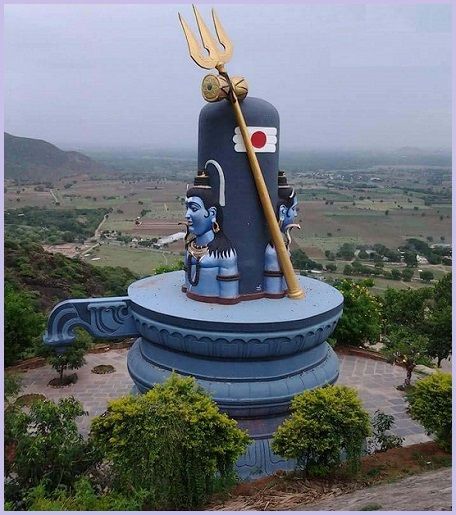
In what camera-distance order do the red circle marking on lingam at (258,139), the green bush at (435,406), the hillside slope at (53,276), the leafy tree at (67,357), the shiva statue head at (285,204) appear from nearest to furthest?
the green bush at (435,406)
the red circle marking on lingam at (258,139)
the shiva statue head at (285,204)
the leafy tree at (67,357)
the hillside slope at (53,276)

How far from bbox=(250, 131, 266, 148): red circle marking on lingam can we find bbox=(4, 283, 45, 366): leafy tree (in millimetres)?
7782

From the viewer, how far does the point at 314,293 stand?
35.0ft

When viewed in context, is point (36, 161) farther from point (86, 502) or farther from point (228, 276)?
point (86, 502)

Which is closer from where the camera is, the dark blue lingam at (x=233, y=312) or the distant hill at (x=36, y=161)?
the dark blue lingam at (x=233, y=312)

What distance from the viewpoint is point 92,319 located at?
33.5 feet

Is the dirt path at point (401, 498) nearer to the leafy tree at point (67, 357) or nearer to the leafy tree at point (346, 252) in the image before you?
the leafy tree at point (67, 357)

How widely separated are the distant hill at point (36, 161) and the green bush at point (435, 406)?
5482 cm

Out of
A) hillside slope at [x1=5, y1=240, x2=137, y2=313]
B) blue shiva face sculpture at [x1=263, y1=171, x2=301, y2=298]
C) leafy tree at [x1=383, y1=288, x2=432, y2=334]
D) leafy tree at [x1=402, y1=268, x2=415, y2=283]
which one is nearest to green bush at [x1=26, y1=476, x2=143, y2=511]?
blue shiva face sculpture at [x1=263, y1=171, x2=301, y2=298]

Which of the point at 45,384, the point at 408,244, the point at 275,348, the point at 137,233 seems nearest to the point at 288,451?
the point at 275,348

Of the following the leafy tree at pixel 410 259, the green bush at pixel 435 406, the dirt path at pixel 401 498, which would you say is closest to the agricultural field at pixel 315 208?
the leafy tree at pixel 410 259

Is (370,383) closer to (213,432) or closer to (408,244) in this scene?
(213,432)

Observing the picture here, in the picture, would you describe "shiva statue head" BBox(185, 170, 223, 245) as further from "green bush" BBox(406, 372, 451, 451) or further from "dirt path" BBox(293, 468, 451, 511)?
"dirt path" BBox(293, 468, 451, 511)

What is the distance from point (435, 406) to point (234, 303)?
154 inches

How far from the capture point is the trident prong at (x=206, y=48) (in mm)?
9258
